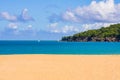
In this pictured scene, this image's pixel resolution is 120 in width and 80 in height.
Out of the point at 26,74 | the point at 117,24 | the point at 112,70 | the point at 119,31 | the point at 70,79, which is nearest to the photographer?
the point at 70,79

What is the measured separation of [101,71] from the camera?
59.0 feet

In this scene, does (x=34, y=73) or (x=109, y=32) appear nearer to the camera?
(x=34, y=73)

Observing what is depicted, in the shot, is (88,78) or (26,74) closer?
(88,78)

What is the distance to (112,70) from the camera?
18188mm

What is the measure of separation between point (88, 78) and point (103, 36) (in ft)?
574

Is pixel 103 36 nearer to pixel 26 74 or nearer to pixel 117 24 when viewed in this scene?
pixel 117 24

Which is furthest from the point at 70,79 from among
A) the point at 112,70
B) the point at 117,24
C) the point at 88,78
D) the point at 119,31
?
the point at 117,24

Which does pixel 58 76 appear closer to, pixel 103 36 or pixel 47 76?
pixel 47 76

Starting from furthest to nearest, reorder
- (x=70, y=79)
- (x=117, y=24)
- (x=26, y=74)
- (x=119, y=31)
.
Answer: (x=117, y=24) → (x=119, y=31) → (x=26, y=74) → (x=70, y=79)

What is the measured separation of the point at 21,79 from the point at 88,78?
3.33 metres

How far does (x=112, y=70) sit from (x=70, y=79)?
3.81 metres

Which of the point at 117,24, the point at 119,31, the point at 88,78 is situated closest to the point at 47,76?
the point at 88,78

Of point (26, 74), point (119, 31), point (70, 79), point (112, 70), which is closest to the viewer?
point (70, 79)

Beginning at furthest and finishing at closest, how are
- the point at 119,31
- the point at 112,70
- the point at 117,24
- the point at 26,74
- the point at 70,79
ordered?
the point at 117,24
the point at 119,31
the point at 112,70
the point at 26,74
the point at 70,79
